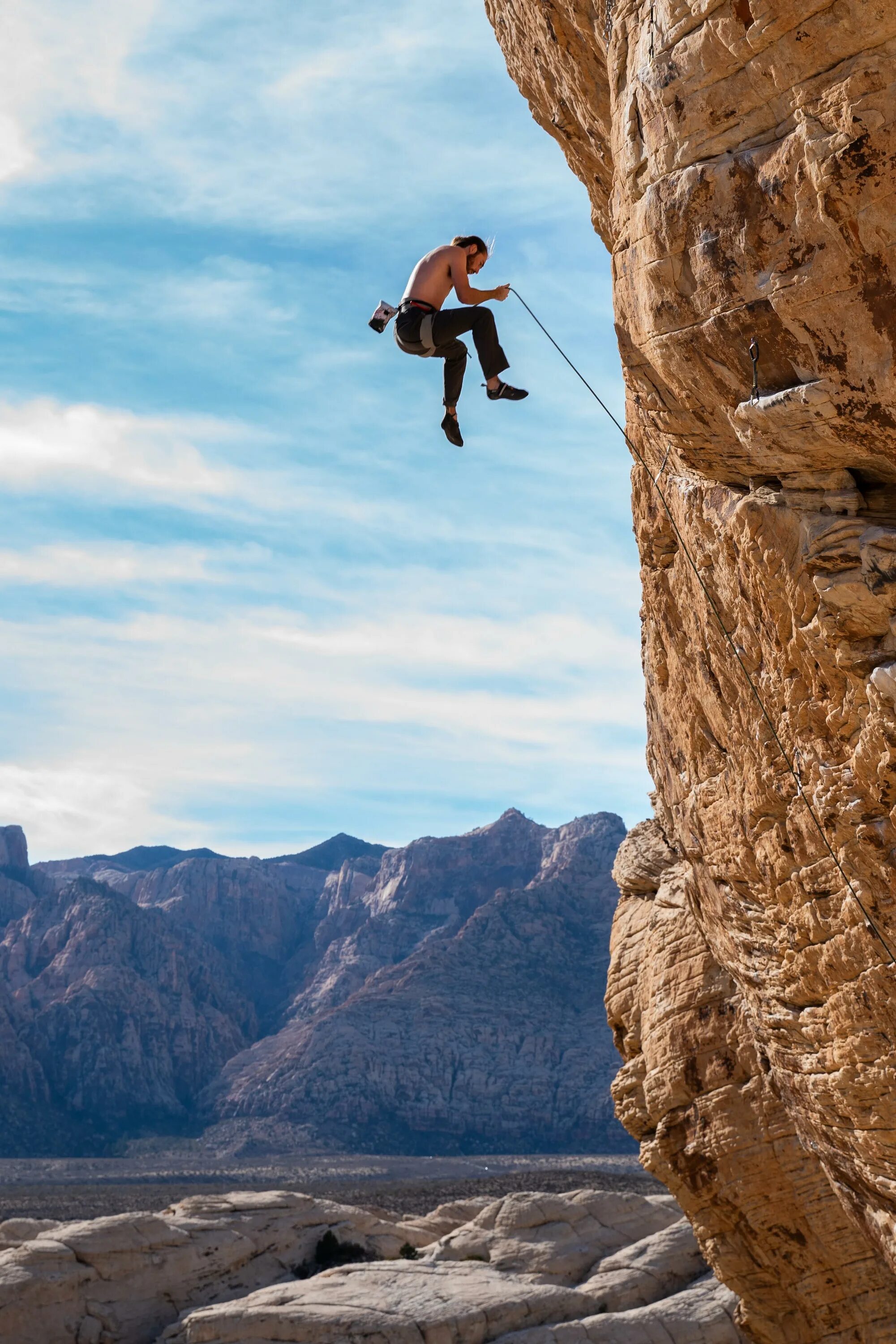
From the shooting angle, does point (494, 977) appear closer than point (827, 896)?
No

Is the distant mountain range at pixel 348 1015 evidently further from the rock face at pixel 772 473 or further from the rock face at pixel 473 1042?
the rock face at pixel 772 473

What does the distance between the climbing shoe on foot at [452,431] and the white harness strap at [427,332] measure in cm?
78

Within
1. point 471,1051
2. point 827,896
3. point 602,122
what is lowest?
point 471,1051

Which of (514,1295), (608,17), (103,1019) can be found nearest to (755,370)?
(608,17)

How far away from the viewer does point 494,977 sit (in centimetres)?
11919

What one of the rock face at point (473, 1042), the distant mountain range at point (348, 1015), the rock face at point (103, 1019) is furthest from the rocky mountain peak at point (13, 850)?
the rock face at point (473, 1042)

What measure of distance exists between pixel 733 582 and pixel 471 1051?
4288 inches

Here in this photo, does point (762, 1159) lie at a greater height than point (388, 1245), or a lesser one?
greater

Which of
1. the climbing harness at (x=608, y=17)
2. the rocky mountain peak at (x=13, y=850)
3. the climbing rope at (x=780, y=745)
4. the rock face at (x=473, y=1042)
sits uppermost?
the rocky mountain peak at (x=13, y=850)

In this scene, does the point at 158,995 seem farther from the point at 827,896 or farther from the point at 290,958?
the point at 827,896

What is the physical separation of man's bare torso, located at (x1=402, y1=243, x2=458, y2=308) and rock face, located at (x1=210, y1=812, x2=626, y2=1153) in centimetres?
10105

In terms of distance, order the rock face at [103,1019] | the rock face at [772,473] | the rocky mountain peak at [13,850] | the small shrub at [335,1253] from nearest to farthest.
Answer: the rock face at [772,473]
the small shrub at [335,1253]
the rock face at [103,1019]
the rocky mountain peak at [13,850]

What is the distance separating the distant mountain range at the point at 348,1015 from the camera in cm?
10644

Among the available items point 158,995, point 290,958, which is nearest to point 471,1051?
point 158,995
